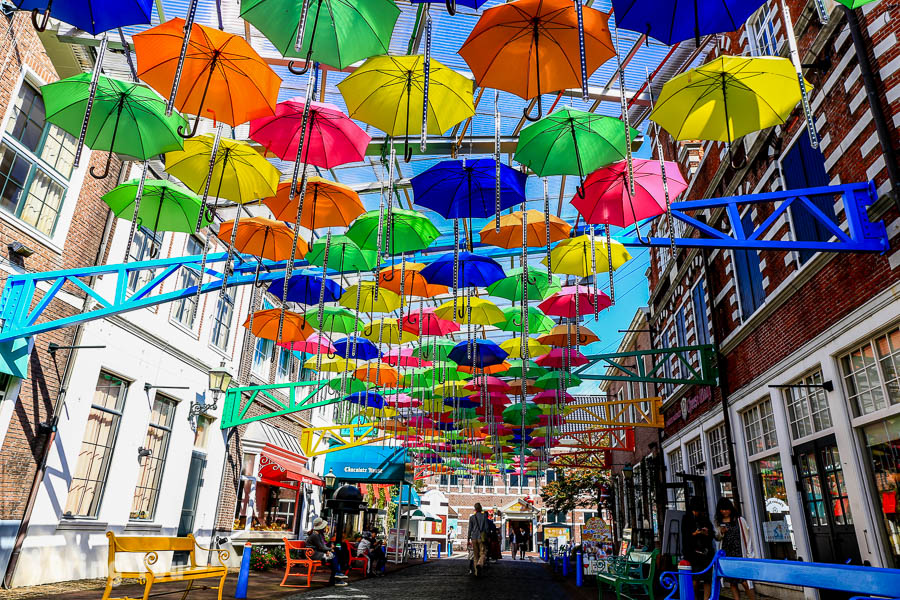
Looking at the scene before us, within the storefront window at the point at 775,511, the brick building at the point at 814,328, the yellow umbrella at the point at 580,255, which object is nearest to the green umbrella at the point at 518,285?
the yellow umbrella at the point at 580,255

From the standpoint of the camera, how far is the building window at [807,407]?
8586mm

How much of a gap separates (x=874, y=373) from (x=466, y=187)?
5968 mm

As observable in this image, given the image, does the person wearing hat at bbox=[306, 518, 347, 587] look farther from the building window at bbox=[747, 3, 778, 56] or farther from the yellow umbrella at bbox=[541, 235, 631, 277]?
the building window at bbox=[747, 3, 778, 56]

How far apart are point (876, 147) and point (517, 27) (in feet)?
15.9

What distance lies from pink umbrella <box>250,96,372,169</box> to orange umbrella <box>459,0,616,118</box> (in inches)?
75.9

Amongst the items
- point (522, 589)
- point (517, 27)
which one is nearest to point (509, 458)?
point (522, 589)

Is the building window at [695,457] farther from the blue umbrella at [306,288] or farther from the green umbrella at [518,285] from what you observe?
the blue umbrella at [306,288]

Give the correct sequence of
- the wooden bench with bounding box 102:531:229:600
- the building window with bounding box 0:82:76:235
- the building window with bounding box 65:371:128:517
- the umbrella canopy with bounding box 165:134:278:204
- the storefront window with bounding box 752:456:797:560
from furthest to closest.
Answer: the building window with bounding box 65:371:128:517
the storefront window with bounding box 752:456:797:560
the building window with bounding box 0:82:76:235
the umbrella canopy with bounding box 165:134:278:204
the wooden bench with bounding box 102:531:229:600

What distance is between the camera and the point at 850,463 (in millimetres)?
7477

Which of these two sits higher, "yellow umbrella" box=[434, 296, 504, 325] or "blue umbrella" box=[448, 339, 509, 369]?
"yellow umbrella" box=[434, 296, 504, 325]

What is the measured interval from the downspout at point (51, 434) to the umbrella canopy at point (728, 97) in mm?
9992

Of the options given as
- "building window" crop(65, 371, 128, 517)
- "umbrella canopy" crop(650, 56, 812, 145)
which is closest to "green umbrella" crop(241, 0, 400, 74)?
"umbrella canopy" crop(650, 56, 812, 145)

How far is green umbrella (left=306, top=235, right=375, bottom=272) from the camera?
10.5 metres

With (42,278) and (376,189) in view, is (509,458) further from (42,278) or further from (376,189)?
(42,278)
